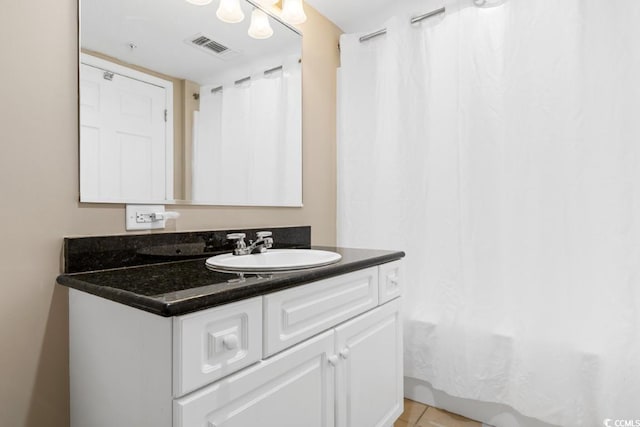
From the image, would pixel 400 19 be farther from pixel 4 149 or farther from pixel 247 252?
pixel 4 149

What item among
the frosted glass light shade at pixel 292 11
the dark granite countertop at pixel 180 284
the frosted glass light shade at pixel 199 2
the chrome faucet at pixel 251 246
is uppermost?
the frosted glass light shade at pixel 292 11

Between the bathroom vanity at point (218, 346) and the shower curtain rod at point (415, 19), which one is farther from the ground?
the shower curtain rod at point (415, 19)

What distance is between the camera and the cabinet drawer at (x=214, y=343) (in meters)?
0.72

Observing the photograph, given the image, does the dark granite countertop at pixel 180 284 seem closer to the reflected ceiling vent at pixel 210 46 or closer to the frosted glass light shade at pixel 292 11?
the reflected ceiling vent at pixel 210 46

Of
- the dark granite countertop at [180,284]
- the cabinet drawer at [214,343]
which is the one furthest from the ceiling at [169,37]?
the cabinet drawer at [214,343]

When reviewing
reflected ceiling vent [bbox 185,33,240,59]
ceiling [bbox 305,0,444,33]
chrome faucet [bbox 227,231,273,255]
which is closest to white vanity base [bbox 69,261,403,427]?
chrome faucet [bbox 227,231,273,255]

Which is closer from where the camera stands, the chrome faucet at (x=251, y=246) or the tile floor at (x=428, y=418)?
the chrome faucet at (x=251, y=246)

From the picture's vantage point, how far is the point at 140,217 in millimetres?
1232

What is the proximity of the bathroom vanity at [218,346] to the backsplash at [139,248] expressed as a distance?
1.3 inches

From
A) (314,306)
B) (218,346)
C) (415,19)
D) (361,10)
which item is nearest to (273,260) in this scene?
(314,306)

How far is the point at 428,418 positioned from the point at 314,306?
3.78ft

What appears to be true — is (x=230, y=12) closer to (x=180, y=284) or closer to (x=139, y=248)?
(x=139, y=248)

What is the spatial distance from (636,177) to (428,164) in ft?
2.67

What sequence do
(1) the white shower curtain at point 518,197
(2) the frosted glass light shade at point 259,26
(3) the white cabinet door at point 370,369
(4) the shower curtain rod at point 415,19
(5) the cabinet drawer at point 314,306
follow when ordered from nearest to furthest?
(5) the cabinet drawer at point 314,306 → (3) the white cabinet door at point 370,369 → (1) the white shower curtain at point 518,197 → (2) the frosted glass light shade at point 259,26 → (4) the shower curtain rod at point 415,19
